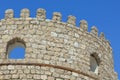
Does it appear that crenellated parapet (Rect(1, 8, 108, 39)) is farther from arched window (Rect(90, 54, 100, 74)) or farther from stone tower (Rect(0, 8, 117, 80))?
arched window (Rect(90, 54, 100, 74))

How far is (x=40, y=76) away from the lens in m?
14.5

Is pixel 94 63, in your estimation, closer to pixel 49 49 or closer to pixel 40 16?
pixel 49 49

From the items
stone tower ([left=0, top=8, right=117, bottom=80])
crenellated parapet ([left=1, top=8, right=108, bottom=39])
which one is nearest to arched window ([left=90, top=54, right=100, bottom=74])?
stone tower ([left=0, top=8, right=117, bottom=80])

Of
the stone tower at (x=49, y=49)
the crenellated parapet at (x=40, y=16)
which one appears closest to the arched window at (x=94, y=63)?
the stone tower at (x=49, y=49)

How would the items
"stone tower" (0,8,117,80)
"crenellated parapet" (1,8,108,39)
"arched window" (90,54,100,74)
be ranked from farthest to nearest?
"arched window" (90,54,100,74) → "crenellated parapet" (1,8,108,39) → "stone tower" (0,8,117,80)

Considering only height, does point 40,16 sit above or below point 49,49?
above

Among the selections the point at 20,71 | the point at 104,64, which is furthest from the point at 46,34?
the point at 104,64

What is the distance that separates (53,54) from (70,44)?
86cm

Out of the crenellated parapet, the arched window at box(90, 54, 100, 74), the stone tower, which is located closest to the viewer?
the stone tower

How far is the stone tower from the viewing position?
1470 centimetres

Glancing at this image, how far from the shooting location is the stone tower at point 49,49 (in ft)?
48.2

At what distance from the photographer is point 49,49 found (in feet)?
49.4

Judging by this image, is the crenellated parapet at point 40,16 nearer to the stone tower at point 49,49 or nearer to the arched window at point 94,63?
the stone tower at point 49,49

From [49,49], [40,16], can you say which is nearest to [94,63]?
[49,49]
